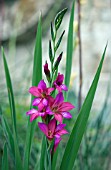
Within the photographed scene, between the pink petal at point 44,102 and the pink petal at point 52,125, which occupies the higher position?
the pink petal at point 44,102

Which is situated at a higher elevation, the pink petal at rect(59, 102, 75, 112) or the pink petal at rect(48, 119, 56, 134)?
the pink petal at rect(59, 102, 75, 112)

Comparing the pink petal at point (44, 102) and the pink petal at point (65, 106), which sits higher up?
the pink petal at point (44, 102)

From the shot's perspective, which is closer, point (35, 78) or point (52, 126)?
point (52, 126)

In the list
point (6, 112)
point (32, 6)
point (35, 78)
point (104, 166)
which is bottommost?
point (104, 166)

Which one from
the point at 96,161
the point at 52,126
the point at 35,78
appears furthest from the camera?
the point at 96,161

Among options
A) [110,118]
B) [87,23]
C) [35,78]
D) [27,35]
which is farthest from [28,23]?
[35,78]

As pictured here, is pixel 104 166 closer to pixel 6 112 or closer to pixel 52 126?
pixel 6 112

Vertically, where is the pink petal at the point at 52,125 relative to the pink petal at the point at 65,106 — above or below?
below

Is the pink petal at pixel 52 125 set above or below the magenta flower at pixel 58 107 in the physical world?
below

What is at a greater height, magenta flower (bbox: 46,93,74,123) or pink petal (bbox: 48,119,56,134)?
magenta flower (bbox: 46,93,74,123)

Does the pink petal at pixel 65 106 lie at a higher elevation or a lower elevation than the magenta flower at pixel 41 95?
lower

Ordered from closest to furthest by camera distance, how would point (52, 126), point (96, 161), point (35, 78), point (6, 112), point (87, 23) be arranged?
point (52, 126) → point (35, 78) → point (96, 161) → point (6, 112) → point (87, 23)
